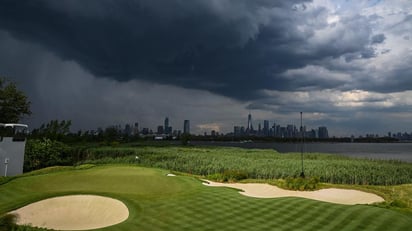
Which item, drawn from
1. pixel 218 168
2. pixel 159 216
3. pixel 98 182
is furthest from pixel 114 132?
pixel 159 216

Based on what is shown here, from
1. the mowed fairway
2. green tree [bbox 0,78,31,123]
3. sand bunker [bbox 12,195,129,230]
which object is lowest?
sand bunker [bbox 12,195,129,230]

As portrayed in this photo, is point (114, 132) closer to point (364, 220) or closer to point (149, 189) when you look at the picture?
point (149, 189)

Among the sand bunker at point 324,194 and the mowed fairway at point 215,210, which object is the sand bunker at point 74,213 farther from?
the sand bunker at point 324,194

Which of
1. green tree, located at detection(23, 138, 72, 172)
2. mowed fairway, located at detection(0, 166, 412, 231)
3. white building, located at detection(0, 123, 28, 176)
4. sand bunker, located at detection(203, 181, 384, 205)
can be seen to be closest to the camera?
mowed fairway, located at detection(0, 166, 412, 231)

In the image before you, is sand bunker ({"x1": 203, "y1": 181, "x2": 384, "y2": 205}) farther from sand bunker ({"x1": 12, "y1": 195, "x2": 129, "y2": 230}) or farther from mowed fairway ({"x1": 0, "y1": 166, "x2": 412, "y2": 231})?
sand bunker ({"x1": 12, "y1": 195, "x2": 129, "y2": 230})

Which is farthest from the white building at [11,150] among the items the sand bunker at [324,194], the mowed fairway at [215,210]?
the sand bunker at [324,194]

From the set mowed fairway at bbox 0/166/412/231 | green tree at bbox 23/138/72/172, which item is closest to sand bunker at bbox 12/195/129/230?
mowed fairway at bbox 0/166/412/231

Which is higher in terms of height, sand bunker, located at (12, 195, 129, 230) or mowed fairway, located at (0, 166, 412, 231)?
mowed fairway, located at (0, 166, 412, 231)

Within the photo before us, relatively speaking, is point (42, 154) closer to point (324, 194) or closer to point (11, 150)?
point (11, 150)
